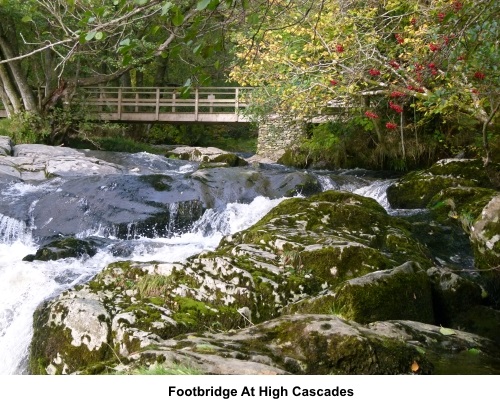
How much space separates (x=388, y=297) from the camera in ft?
16.3

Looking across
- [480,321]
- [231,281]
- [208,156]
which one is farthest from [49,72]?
[480,321]

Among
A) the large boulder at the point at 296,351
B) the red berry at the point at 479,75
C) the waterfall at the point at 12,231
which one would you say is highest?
the red berry at the point at 479,75

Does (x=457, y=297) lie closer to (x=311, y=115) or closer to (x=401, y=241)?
(x=401, y=241)

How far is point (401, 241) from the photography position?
694cm

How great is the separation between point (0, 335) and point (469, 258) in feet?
18.3

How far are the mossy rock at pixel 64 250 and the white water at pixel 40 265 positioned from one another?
0.62 feet

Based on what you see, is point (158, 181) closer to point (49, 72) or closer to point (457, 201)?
point (457, 201)

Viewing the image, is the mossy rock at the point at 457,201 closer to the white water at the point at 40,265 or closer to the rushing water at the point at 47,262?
the rushing water at the point at 47,262

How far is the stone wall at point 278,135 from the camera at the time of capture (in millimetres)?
16078

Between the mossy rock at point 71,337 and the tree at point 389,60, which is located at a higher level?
the tree at point 389,60

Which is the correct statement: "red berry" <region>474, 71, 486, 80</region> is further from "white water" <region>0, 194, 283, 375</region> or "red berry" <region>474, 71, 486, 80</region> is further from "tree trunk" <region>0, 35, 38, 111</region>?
"tree trunk" <region>0, 35, 38, 111</region>

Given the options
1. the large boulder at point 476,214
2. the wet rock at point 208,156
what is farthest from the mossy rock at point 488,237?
the wet rock at point 208,156

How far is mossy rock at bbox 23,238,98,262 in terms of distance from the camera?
794 centimetres

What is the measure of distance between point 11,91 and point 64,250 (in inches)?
533
